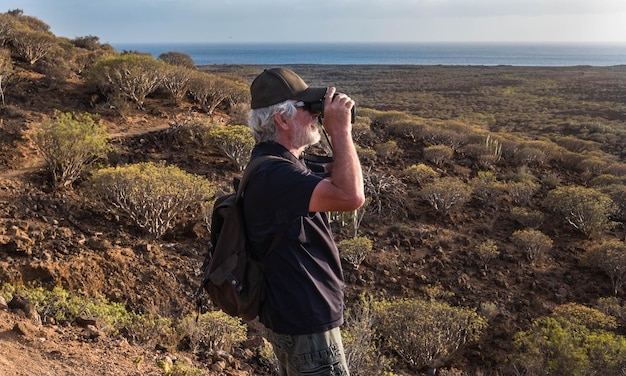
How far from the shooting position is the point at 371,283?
7.32 metres

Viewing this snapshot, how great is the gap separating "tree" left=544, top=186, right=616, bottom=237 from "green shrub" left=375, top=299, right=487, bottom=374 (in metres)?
5.48

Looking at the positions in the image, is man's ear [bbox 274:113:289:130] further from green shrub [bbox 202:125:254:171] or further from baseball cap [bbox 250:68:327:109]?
green shrub [bbox 202:125:254:171]

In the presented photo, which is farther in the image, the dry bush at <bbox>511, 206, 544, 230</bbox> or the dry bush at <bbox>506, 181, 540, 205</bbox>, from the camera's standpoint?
the dry bush at <bbox>506, 181, 540, 205</bbox>

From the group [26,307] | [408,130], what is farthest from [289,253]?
[408,130]

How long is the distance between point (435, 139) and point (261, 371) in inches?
448

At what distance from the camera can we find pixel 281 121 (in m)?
1.81

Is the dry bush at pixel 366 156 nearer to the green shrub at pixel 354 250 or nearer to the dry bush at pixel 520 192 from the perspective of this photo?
the dry bush at pixel 520 192

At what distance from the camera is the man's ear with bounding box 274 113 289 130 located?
5.87 ft

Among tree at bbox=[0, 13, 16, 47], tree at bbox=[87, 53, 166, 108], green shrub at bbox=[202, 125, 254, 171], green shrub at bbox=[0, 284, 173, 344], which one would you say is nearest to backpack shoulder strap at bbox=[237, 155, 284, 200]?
green shrub at bbox=[0, 284, 173, 344]

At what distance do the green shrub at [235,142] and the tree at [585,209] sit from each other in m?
6.66

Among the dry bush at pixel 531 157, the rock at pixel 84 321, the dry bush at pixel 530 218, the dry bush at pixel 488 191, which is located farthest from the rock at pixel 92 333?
the dry bush at pixel 531 157

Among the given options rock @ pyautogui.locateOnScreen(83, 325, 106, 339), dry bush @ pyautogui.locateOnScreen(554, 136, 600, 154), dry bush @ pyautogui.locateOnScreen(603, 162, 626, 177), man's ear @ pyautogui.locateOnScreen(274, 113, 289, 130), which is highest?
man's ear @ pyautogui.locateOnScreen(274, 113, 289, 130)

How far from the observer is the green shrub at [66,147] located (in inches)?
290


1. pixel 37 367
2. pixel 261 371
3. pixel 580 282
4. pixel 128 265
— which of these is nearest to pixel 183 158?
pixel 128 265
